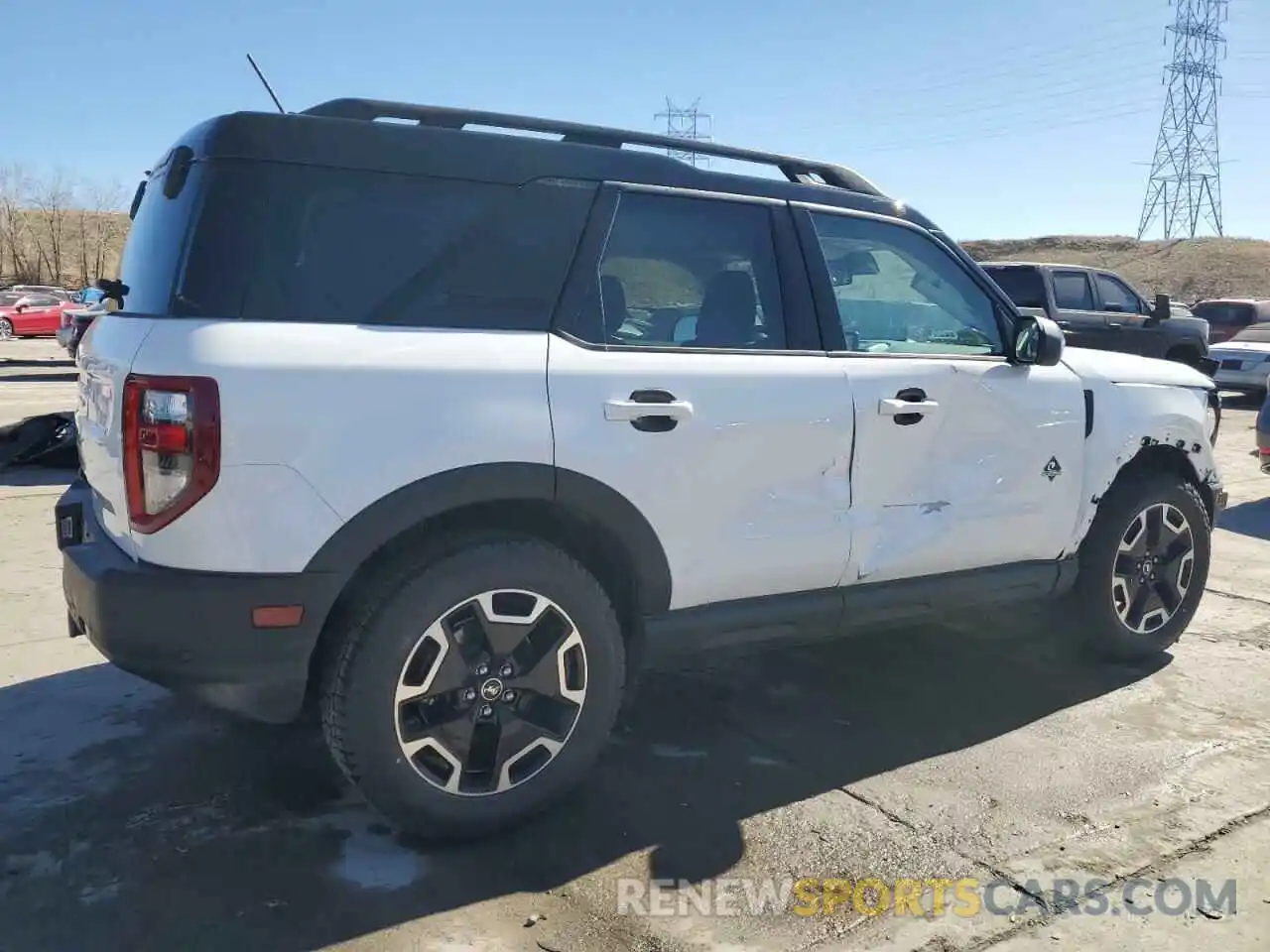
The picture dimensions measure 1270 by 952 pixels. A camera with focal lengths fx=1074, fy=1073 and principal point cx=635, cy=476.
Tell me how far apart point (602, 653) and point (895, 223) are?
1994mm

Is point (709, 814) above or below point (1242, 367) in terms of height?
below

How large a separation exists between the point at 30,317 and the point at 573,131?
110ft

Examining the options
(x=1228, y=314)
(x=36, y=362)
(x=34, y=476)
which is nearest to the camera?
(x=34, y=476)

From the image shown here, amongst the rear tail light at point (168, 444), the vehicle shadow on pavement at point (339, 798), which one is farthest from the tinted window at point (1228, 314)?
the rear tail light at point (168, 444)

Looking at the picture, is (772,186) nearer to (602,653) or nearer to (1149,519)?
(602,653)

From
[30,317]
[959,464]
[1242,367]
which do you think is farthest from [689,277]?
[30,317]

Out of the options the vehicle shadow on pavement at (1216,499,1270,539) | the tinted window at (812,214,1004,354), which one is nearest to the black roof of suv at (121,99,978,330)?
the tinted window at (812,214,1004,354)

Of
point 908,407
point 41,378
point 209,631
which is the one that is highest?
point 908,407

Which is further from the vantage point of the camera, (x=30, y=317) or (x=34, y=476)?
(x=30, y=317)

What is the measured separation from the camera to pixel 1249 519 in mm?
8289

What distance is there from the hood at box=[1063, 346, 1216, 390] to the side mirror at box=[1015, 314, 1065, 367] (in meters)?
0.23

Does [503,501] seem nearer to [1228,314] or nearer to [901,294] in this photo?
[901,294]

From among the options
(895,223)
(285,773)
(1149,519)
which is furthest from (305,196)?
(1149,519)

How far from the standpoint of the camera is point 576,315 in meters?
3.15
